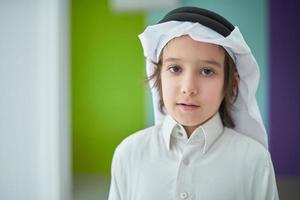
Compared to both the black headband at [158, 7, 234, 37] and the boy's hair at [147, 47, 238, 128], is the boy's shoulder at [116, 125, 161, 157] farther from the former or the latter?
the black headband at [158, 7, 234, 37]

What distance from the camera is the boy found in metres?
0.71

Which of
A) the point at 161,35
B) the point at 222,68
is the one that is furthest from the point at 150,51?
the point at 222,68

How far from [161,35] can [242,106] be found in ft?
0.88

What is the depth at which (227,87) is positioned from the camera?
772mm

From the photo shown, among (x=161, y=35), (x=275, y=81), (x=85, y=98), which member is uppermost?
(x=161, y=35)

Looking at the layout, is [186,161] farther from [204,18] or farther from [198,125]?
[204,18]

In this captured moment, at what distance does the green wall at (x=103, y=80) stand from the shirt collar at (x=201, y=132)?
0.77 metres

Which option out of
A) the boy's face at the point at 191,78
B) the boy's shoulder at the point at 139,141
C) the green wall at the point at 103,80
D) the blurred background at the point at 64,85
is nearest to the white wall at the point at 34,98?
the blurred background at the point at 64,85

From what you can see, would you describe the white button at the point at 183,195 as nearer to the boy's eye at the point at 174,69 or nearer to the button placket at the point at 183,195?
the button placket at the point at 183,195

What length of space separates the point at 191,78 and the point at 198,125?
0.45ft

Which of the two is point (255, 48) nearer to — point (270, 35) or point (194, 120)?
point (270, 35)

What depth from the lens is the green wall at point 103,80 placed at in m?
1.58

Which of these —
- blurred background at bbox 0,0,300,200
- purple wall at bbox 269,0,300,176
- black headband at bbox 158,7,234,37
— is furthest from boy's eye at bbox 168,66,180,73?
purple wall at bbox 269,0,300,176

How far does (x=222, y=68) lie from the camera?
74cm
